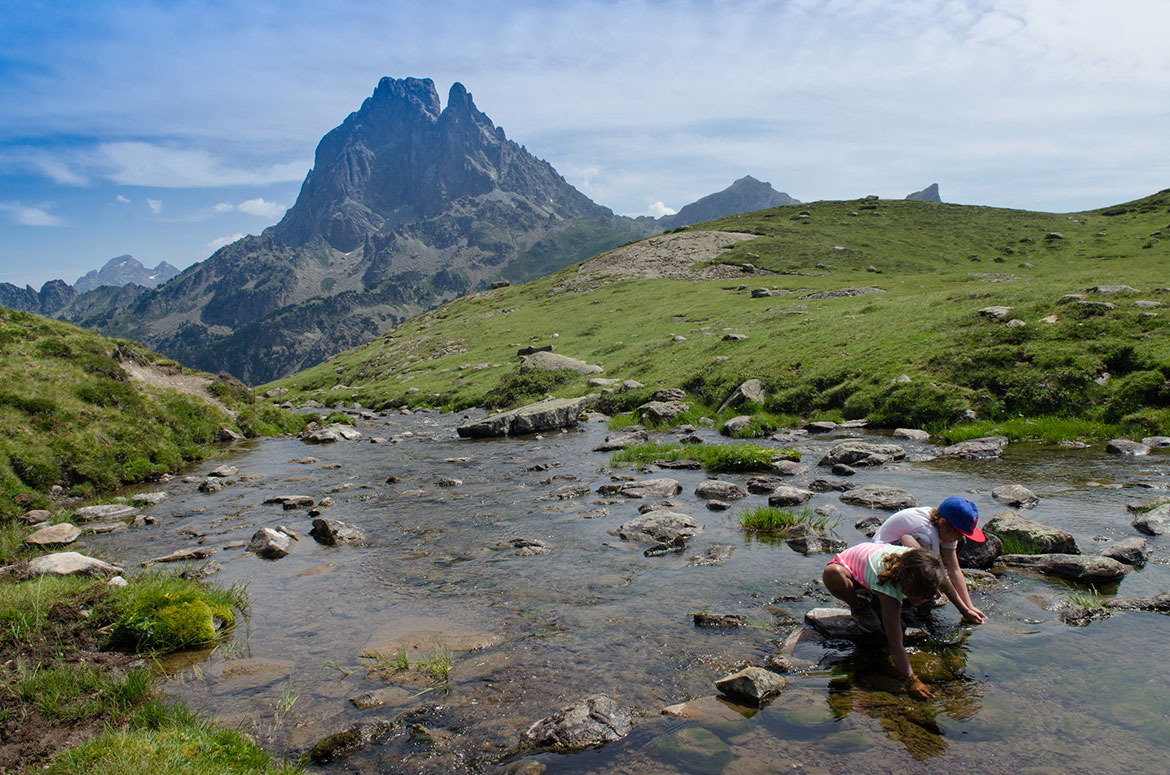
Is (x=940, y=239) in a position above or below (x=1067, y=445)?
above

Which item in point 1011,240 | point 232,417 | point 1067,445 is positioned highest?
point 1011,240

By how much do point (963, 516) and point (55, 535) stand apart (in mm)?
20141

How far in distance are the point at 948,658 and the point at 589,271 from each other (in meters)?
106

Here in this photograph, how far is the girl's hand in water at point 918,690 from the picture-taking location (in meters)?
7.28

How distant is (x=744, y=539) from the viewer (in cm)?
1345

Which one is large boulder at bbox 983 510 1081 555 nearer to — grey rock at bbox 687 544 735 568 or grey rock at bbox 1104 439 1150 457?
grey rock at bbox 687 544 735 568

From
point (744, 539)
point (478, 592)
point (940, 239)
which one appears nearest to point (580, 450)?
point (744, 539)

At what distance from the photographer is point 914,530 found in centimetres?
929

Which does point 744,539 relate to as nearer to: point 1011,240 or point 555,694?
point 555,694

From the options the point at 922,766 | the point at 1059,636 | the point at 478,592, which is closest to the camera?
the point at 922,766

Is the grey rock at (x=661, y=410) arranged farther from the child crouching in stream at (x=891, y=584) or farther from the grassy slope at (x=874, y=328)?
the child crouching in stream at (x=891, y=584)

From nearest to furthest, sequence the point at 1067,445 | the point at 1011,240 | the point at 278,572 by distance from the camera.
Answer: the point at 278,572
the point at 1067,445
the point at 1011,240

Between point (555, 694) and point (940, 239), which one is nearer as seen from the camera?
point (555, 694)

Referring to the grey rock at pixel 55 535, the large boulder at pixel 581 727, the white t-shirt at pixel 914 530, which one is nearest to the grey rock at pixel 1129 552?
the white t-shirt at pixel 914 530
